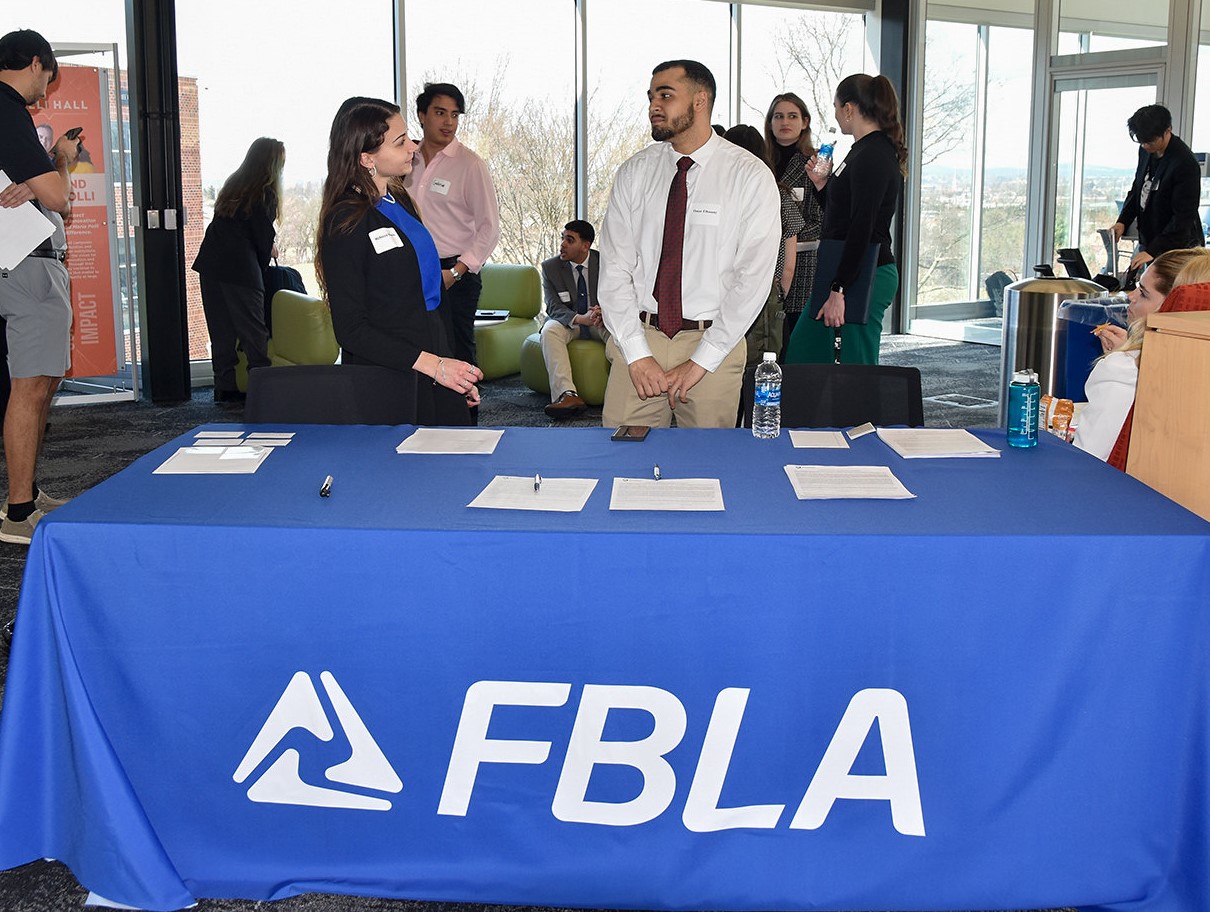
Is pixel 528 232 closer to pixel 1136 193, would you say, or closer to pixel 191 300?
pixel 191 300

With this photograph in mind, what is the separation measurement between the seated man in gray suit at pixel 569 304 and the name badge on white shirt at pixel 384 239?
380 centimetres

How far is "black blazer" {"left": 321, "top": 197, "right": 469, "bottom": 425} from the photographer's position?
3.18 metres

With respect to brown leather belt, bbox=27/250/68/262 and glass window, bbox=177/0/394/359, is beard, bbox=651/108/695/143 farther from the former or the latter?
glass window, bbox=177/0/394/359

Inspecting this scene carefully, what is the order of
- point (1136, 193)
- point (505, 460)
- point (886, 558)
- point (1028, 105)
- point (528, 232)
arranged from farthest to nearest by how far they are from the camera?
1. point (1028, 105)
2. point (528, 232)
3. point (1136, 193)
4. point (505, 460)
5. point (886, 558)

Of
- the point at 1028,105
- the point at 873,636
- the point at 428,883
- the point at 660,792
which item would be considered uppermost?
the point at 1028,105

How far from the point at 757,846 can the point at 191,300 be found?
7.03 metres

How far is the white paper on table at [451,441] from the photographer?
2.61 meters

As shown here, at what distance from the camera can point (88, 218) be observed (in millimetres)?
7387

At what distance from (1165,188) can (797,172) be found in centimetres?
284

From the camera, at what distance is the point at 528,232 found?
31.7 feet

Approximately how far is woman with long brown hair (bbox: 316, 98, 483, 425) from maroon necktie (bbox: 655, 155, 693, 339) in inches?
26.3

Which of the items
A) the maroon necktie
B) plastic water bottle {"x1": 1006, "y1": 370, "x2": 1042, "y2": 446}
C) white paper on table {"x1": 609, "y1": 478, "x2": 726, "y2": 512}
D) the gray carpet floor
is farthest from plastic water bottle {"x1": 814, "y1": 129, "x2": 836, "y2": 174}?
white paper on table {"x1": 609, "y1": 478, "x2": 726, "y2": 512}

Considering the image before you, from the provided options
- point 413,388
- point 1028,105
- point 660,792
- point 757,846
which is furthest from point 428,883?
point 1028,105

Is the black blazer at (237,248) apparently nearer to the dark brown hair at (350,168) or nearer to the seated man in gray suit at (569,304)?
the seated man in gray suit at (569,304)
